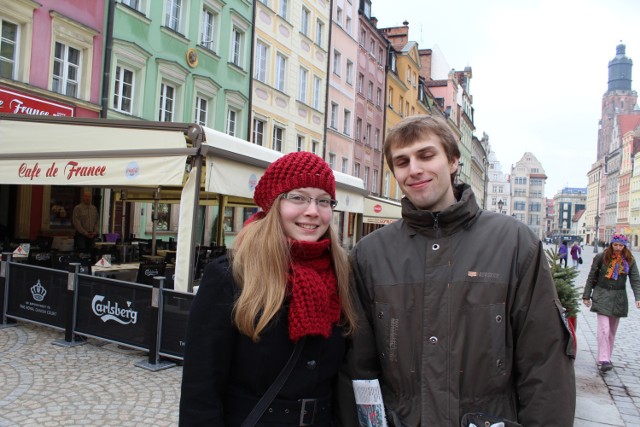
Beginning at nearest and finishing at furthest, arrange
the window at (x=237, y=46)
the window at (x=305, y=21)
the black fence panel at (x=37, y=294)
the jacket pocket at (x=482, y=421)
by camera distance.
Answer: the jacket pocket at (x=482, y=421), the black fence panel at (x=37, y=294), the window at (x=237, y=46), the window at (x=305, y=21)

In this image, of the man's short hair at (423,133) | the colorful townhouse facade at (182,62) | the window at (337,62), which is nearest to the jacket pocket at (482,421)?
the man's short hair at (423,133)

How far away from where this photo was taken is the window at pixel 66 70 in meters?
13.2

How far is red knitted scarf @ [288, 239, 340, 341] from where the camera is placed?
1927 mm

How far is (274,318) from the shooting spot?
76.5 inches

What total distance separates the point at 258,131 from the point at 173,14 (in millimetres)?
6380

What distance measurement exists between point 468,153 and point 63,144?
66045 millimetres

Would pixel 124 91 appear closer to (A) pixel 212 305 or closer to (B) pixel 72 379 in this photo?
(B) pixel 72 379

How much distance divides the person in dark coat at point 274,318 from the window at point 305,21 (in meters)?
24.4

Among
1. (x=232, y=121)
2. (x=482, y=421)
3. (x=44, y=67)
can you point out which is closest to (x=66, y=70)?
(x=44, y=67)

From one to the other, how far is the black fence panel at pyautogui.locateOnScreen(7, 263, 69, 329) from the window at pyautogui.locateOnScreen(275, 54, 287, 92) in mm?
17484

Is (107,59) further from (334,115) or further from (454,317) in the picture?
(334,115)

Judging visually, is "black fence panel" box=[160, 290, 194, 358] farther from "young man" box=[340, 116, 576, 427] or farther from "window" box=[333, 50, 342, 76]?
"window" box=[333, 50, 342, 76]

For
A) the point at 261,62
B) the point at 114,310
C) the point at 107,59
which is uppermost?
the point at 261,62

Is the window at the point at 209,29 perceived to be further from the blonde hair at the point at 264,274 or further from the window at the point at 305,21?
the blonde hair at the point at 264,274
